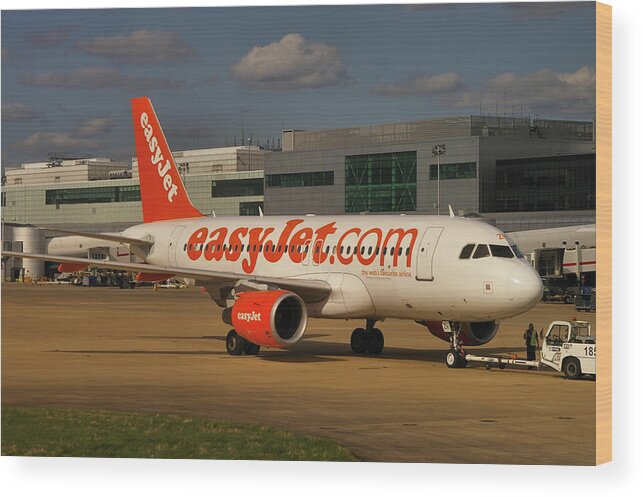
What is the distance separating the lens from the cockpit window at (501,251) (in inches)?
1305

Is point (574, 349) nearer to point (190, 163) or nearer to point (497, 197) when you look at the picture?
point (190, 163)

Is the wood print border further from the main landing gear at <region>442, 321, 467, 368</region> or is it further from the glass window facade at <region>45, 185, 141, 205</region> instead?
the glass window facade at <region>45, 185, 141, 205</region>

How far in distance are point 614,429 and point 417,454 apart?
3718mm

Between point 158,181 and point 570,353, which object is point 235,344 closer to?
point 158,181

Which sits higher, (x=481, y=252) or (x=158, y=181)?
(x=158, y=181)

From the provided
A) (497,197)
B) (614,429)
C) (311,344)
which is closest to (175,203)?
(311,344)

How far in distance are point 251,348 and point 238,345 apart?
53cm

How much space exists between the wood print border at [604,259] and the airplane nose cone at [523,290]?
10602 millimetres

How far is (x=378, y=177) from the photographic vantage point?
213 feet

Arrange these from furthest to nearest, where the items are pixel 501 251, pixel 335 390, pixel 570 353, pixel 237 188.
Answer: pixel 237 188
pixel 501 251
pixel 570 353
pixel 335 390

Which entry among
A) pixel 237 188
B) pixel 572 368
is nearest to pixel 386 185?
pixel 237 188

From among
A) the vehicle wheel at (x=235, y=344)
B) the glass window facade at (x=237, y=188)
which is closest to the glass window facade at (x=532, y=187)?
the glass window facade at (x=237, y=188)

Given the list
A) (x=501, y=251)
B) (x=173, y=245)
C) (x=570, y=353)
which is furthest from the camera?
(x=173, y=245)

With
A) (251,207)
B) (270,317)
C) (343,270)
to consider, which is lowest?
(270,317)
